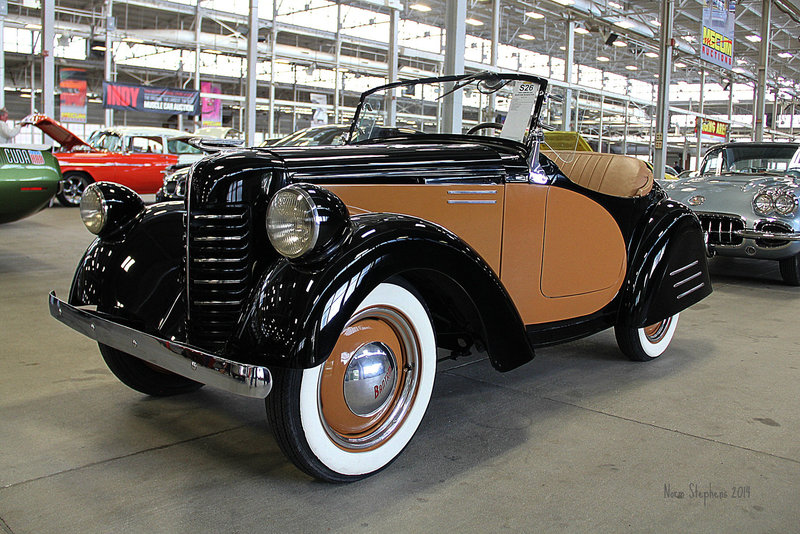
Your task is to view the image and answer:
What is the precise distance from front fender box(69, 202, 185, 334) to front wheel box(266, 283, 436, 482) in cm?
82

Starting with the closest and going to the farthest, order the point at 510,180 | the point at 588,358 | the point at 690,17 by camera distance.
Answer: the point at 510,180
the point at 588,358
the point at 690,17

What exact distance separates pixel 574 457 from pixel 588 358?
4.93 feet

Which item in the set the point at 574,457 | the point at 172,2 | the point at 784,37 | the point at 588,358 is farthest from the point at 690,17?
the point at 574,457

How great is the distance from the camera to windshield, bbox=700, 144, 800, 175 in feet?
24.0

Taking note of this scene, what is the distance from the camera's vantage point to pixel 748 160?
7543 mm

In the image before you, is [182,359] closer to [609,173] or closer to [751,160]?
[609,173]


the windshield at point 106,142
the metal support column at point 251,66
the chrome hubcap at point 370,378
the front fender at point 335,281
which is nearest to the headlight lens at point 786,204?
the front fender at point 335,281

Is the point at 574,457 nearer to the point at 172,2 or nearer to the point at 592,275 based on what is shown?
the point at 592,275

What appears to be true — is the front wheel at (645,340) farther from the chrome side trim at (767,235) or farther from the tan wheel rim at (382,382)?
the chrome side trim at (767,235)

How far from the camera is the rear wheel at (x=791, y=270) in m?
6.53

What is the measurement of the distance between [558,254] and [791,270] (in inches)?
181

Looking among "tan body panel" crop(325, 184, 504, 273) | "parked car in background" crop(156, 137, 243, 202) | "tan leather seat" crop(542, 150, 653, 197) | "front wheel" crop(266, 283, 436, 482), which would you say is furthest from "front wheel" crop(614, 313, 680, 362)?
"parked car in background" crop(156, 137, 243, 202)

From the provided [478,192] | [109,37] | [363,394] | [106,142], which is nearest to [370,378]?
[363,394]

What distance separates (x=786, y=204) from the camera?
627cm
